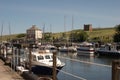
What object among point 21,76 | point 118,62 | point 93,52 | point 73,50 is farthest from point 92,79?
point 73,50

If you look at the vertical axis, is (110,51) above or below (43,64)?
below

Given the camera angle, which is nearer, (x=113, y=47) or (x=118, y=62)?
(x=118, y=62)

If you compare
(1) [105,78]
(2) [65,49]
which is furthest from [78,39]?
(1) [105,78]

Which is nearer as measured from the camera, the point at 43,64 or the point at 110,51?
the point at 43,64

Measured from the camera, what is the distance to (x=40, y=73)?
34000 millimetres

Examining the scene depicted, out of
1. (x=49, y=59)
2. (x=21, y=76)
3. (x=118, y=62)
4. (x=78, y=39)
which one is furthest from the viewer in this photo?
(x=78, y=39)

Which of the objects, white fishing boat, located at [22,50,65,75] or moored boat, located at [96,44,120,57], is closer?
white fishing boat, located at [22,50,65,75]

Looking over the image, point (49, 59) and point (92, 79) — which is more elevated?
point (49, 59)

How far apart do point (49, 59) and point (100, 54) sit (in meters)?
71.9

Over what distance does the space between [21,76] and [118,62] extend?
9265 millimetres

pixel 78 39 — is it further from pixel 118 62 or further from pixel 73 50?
pixel 118 62

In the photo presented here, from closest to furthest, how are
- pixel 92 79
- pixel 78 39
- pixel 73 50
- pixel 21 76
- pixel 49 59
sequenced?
pixel 21 76, pixel 49 59, pixel 92 79, pixel 73 50, pixel 78 39

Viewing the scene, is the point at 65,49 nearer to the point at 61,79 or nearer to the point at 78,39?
the point at 78,39

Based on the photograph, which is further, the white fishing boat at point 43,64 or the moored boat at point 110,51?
the moored boat at point 110,51
